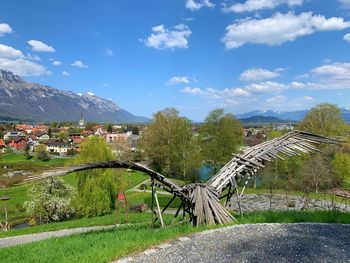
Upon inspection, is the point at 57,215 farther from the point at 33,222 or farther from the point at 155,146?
the point at 155,146

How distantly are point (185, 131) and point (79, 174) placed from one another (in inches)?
1206

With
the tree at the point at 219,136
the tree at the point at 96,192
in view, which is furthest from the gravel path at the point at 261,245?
the tree at the point at 219,136

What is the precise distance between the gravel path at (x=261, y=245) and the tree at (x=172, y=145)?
54.1m

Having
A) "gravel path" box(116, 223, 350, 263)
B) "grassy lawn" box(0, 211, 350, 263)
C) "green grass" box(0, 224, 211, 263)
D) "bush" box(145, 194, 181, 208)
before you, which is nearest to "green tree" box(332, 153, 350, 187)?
"bush" box(145, 194, 181, 208)

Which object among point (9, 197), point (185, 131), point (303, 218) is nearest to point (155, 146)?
point (185, 131)

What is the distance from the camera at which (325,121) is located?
55.1 m

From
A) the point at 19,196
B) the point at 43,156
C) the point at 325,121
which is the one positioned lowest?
the point at 19,196

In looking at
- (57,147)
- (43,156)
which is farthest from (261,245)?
(57,147)

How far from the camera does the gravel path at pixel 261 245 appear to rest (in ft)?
28.3

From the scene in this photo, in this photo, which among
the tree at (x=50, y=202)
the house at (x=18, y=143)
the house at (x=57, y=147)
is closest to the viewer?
the tree at (x=50, y=202)

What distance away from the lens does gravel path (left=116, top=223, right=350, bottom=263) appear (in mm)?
8617

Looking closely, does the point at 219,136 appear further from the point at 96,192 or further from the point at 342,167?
the point at 96,192

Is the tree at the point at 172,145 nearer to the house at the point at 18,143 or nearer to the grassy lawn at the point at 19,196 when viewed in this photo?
the grassy lawn at the point at 19,196

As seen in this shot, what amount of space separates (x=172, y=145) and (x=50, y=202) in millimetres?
29611
